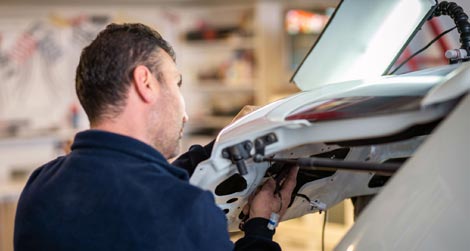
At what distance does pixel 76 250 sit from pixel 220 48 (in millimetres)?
4389

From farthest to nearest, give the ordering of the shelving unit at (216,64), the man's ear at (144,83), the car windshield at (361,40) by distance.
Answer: the shelving unit at (216,64) → the car windshield at (361,40) → the man's ear at (144,83)

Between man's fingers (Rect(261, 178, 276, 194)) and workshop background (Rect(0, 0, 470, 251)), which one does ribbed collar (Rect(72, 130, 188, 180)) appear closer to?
man's fingers (Rect(261, 178, 276, 194))

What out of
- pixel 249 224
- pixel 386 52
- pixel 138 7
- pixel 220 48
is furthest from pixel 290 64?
pixel 249 224

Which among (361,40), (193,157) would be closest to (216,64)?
(361,40)

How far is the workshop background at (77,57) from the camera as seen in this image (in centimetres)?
459

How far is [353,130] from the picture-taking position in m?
0.96

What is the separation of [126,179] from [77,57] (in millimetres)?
4133

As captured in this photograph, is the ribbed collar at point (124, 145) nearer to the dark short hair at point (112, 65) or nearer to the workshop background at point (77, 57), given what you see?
the dark short hair at point (112, 65)

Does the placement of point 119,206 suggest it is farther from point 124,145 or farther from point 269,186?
point 269,186

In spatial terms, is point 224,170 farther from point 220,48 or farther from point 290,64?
point 220,48

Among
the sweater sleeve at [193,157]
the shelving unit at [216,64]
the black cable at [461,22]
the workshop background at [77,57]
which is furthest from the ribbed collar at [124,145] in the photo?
the shelving unit at [216,64]

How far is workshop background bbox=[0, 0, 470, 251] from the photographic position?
4590 millimetres

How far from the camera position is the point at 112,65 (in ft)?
3.72

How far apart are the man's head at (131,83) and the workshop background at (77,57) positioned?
10.2 feet
